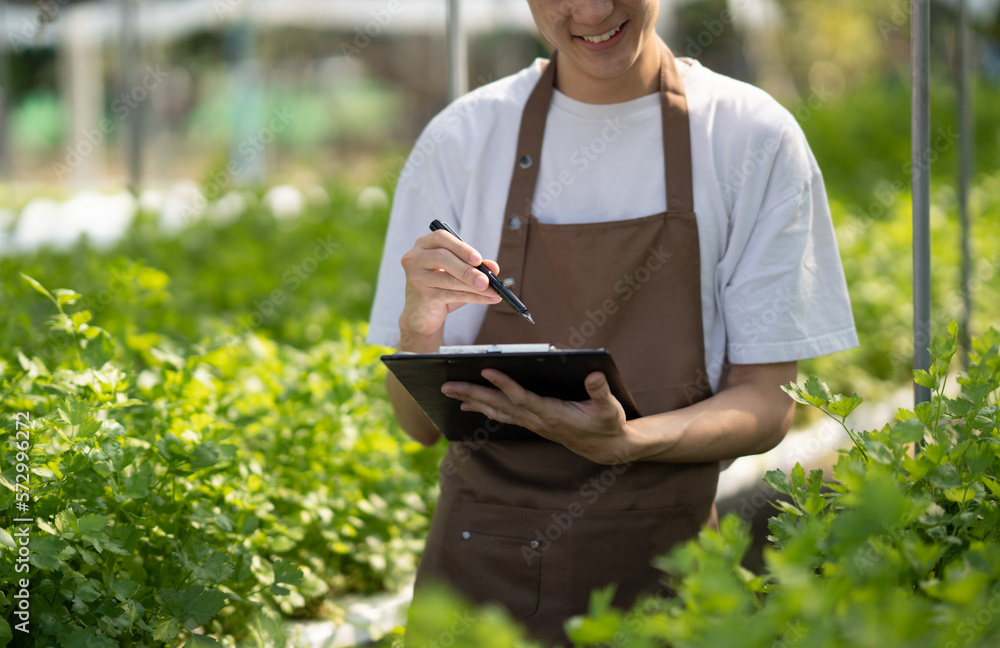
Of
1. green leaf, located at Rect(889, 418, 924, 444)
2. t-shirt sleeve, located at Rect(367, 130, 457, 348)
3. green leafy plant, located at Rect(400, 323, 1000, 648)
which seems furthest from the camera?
t-shirt sleeve, located at Rect(367, 130, 457, 348)

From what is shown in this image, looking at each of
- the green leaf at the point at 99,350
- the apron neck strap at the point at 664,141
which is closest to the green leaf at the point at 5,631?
the green leaf at the point at 99,350

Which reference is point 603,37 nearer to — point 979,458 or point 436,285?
point 436,285

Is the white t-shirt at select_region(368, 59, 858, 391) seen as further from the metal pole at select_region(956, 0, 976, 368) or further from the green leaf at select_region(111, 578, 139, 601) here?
the metal pole at select_region(956, 0, 976, 368)

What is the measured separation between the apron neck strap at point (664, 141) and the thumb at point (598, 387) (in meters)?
0.44

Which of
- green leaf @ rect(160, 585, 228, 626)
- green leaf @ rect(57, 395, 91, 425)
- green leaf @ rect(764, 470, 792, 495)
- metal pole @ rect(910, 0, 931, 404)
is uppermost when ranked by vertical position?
metal pole @ rect(910, 0, 931, 404)

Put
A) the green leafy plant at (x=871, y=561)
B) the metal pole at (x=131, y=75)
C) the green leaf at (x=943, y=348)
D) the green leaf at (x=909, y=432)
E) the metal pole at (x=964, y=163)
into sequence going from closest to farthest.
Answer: the green leafy plant at (x=871, y=561)
the green leaf at (x=909, y=432)
the green leaf at (x=943, y=348)
the metal pole at (x=964, y=163)
the metal pole at (x=131, y=75)

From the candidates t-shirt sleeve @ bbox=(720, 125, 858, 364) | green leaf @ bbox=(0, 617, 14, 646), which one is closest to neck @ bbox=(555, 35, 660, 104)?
t-shirt sleeve @ bbox=(720, 125, 858, 364)

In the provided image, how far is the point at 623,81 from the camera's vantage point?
1.77 meters

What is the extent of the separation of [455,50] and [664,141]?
1.27 metres

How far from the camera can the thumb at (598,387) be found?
1404 millimetres

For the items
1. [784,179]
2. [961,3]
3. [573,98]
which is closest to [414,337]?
[573,98]

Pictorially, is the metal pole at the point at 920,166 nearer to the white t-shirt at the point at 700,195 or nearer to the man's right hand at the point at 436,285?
the white t-shirt at the point at 700,195

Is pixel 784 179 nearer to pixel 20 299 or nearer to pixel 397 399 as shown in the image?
pixel 397 399

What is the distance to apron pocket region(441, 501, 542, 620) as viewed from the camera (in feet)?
5.60
